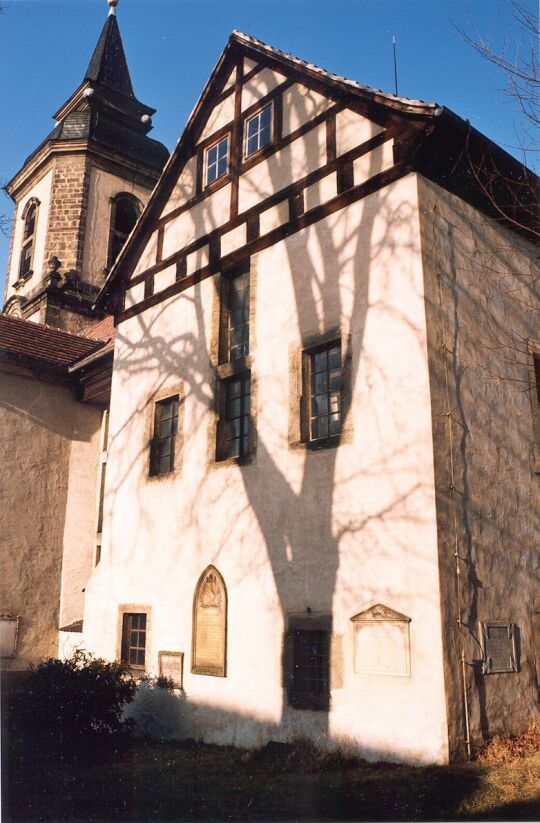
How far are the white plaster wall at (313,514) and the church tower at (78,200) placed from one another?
1089 centimetres

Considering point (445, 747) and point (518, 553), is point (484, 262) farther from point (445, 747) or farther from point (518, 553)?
point (445, 747)

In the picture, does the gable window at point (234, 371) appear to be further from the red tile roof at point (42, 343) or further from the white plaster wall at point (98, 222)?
the white plaster wall at point (98, 222)

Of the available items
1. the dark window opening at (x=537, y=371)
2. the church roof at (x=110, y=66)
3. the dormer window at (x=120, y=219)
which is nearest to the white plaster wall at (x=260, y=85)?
the dark window opening at (x=537, y=371)

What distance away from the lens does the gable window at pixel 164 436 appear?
1301 cm

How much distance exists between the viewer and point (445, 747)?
783 cm

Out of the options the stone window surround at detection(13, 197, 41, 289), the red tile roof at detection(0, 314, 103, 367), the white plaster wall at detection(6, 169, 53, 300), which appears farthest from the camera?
the stone window surround at detection(13, 197, 41, 289)

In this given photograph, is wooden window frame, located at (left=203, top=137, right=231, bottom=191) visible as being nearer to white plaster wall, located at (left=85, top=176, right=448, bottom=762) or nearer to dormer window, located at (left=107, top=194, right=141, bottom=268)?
white plaster wall, located at (left=85, top=176, right=448, bottom=762)

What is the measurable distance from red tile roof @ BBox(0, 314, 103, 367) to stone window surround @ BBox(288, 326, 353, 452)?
25.0 feet

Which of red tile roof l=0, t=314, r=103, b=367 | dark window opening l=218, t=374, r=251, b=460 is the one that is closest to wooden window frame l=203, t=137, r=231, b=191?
dark window opening l=218, t=374, r=251, b=460

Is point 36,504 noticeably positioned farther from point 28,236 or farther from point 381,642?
point 28,236

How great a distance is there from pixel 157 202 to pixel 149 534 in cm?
617

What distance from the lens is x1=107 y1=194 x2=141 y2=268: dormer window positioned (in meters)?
23.7

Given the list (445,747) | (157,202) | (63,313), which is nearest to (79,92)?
(63,313)

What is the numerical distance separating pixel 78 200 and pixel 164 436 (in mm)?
12706
